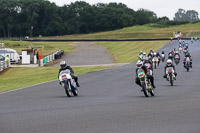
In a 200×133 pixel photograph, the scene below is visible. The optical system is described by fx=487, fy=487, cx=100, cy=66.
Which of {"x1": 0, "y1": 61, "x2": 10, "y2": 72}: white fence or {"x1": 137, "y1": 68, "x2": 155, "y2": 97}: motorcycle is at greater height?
{"x1": 137, "y1": 68, "x2": 155, "y2": 97}: motorcycle

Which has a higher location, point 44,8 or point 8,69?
point 44,8

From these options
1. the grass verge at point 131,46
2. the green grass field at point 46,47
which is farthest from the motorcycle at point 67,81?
the green grass field at point 46,47

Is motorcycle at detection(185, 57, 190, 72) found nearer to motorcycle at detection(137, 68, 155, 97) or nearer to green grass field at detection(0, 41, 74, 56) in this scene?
motorcycle at detection(137, 68, 155, 97)

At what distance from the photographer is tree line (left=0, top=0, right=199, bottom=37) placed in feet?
469

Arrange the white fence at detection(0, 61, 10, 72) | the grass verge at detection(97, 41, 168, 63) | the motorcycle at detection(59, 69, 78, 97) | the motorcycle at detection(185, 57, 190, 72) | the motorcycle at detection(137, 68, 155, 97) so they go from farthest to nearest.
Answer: the grass verge at detection(97, 41, 168, 63), the white fence at detection(0, 61, 10, 72), the motorcycle at detection(185, 57, 190, 72), the motorcycle at detection(59, 69, 78, 97), the motorcycle at detection(137, 68, 155, 97)

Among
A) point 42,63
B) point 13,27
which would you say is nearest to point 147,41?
point 42,63

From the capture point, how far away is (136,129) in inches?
363

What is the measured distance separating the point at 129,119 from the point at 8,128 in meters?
2.58

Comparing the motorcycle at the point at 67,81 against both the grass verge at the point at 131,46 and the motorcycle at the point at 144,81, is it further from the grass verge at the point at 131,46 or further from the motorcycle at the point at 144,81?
the grass verge at the point at 131,46

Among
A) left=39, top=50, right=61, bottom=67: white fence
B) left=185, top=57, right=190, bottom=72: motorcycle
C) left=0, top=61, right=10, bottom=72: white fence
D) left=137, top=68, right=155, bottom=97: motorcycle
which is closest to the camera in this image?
left=137, top=68, right=155, bottom=97: motorcycle

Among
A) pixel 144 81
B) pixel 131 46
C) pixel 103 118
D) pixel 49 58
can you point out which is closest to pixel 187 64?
pixel 144 81

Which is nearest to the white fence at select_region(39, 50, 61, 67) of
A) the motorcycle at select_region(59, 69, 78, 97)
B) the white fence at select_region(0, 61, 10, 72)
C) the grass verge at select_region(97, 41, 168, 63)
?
the white fence at select_region(0, 61, 10, 72)

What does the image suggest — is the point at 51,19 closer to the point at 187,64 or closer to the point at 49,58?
the point at 49,58

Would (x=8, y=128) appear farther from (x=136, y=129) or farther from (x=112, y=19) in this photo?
(x=112, y=19)
